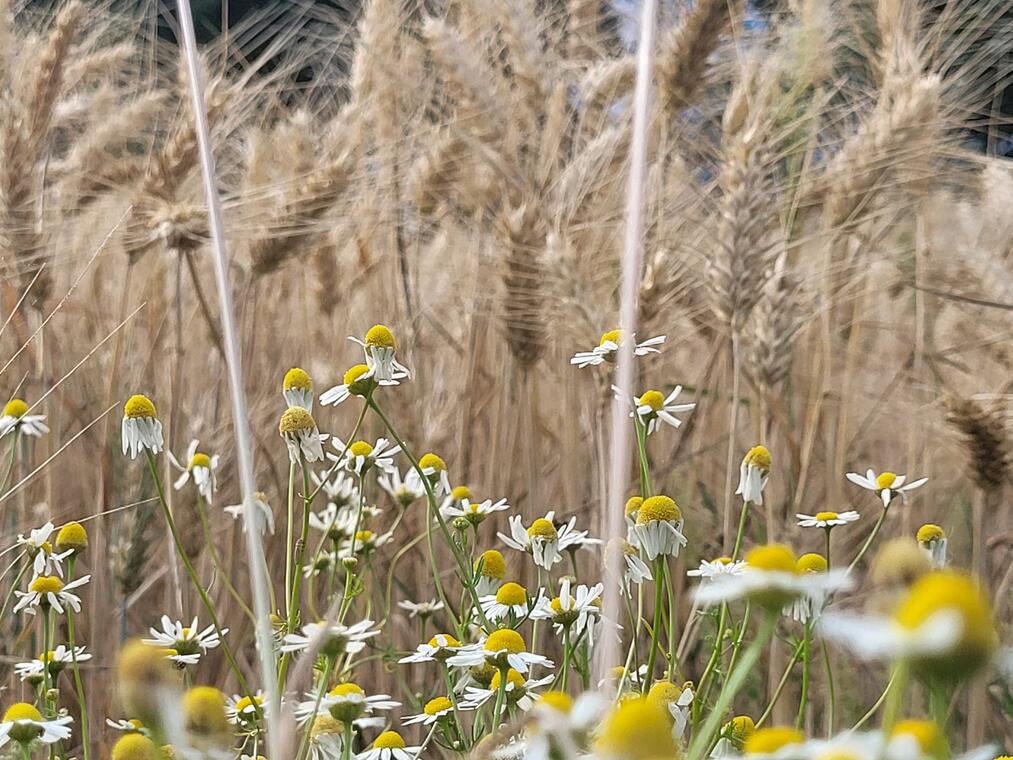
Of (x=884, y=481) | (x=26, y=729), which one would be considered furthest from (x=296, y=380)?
(x=884, y=481)

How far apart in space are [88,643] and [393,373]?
1.90 feet

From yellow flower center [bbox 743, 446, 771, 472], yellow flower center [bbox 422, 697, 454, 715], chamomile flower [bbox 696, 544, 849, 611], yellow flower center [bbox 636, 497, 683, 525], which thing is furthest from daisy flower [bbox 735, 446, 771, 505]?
chamomile flower [bbox 696, 544, 849, 611]

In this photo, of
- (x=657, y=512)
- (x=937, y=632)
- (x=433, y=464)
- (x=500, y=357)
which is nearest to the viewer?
(x=937, y=632)

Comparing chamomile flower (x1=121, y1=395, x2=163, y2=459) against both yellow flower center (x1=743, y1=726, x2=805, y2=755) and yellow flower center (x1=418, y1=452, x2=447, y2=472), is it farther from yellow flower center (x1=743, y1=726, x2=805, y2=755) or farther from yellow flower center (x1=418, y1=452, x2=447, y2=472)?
yellow flower center (x1=743, y1=726, x2=805, y2=755)

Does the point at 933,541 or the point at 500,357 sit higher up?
the point at 500,357

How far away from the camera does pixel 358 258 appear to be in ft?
4.98

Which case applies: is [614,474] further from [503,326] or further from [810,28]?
[810,28]

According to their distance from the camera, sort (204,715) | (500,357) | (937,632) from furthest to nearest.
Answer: (500,357) < (204,715) < (937,632)

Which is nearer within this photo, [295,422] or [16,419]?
[295,422]

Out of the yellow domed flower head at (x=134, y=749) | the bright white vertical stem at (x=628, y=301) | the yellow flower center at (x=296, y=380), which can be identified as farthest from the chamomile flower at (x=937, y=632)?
the yellow flower center at (x=296, y=380)

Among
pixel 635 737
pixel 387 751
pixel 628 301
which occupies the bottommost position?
pixel 387 751

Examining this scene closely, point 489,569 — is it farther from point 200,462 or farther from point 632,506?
point 200,462

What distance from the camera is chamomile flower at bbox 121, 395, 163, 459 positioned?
63 centimetres

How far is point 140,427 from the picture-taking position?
2.09ft
